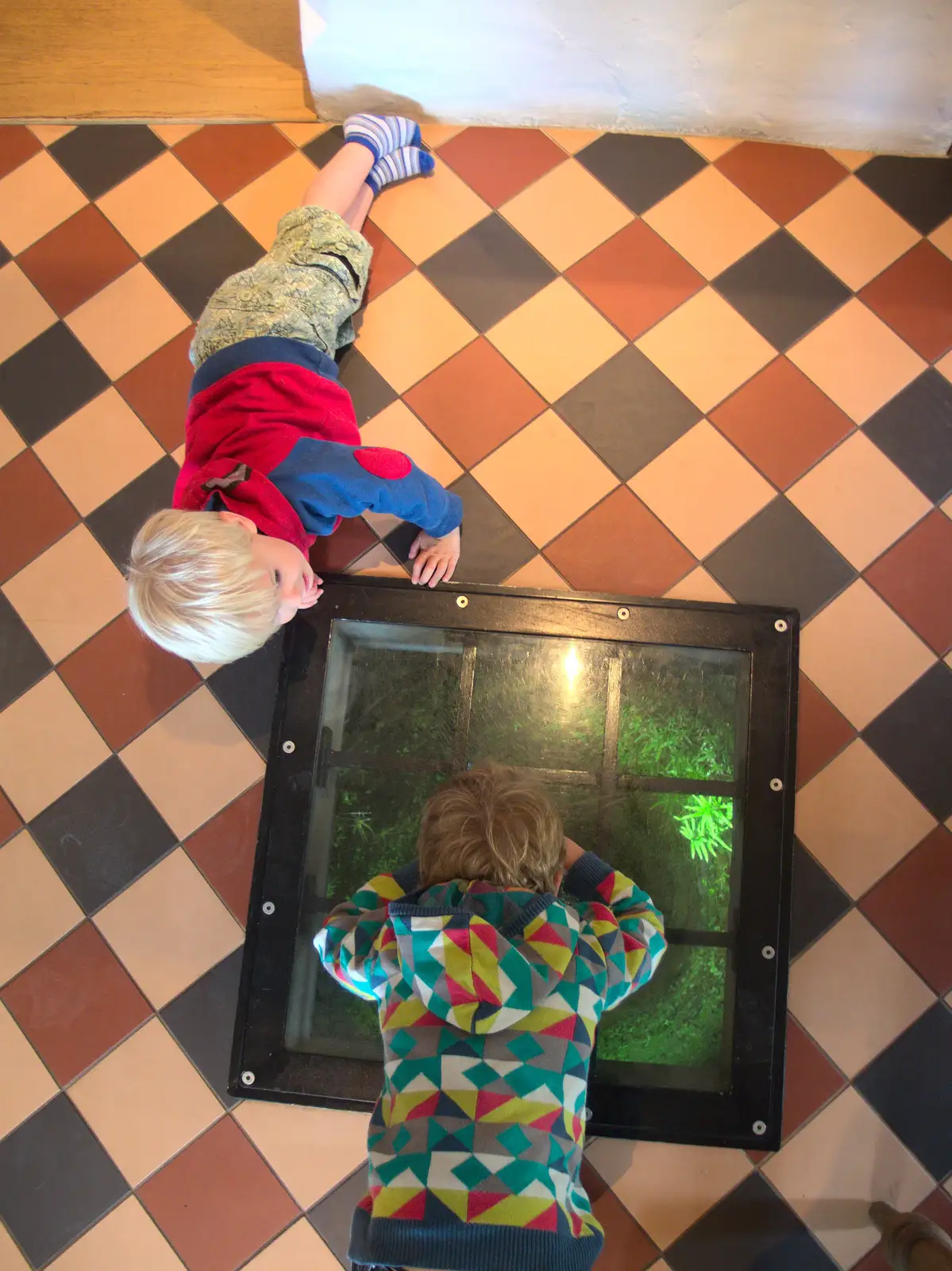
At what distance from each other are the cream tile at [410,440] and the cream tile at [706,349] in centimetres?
38

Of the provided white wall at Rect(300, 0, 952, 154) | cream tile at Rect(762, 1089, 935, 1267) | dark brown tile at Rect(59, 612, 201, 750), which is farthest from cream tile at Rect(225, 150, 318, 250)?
cream tile at Rect(762, 1089, 935, 1267)

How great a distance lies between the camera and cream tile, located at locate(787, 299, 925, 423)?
1.43m

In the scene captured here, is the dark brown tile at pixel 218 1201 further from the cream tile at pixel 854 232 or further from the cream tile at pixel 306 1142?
the cream tile at pixel 854 232

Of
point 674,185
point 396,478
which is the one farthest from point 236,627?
point 674,185

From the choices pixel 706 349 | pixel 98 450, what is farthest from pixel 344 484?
pixel 706 349

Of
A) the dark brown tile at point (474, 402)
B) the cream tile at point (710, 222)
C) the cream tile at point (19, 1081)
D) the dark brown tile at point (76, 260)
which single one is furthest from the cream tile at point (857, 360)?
the cream tile at point (19, 1081)

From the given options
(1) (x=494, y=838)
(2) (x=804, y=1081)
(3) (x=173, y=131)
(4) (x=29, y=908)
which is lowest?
(2) (x=804, y=1081)

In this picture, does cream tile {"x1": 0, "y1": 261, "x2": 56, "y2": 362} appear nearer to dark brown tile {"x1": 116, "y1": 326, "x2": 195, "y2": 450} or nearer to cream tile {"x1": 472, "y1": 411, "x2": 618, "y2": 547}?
dark brown tile {"x1": 116, "y1": 326, "x2": 195, "y2": 450}

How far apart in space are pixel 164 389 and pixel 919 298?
4.26 ft

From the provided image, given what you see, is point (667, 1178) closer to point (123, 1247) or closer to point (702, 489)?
point (123, 1247)

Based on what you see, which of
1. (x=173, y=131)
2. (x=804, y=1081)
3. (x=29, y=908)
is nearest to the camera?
(x=804, y=1081)

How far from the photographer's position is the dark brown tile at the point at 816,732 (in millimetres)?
1333

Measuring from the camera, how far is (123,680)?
1.42m

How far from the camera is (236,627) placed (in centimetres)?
103
